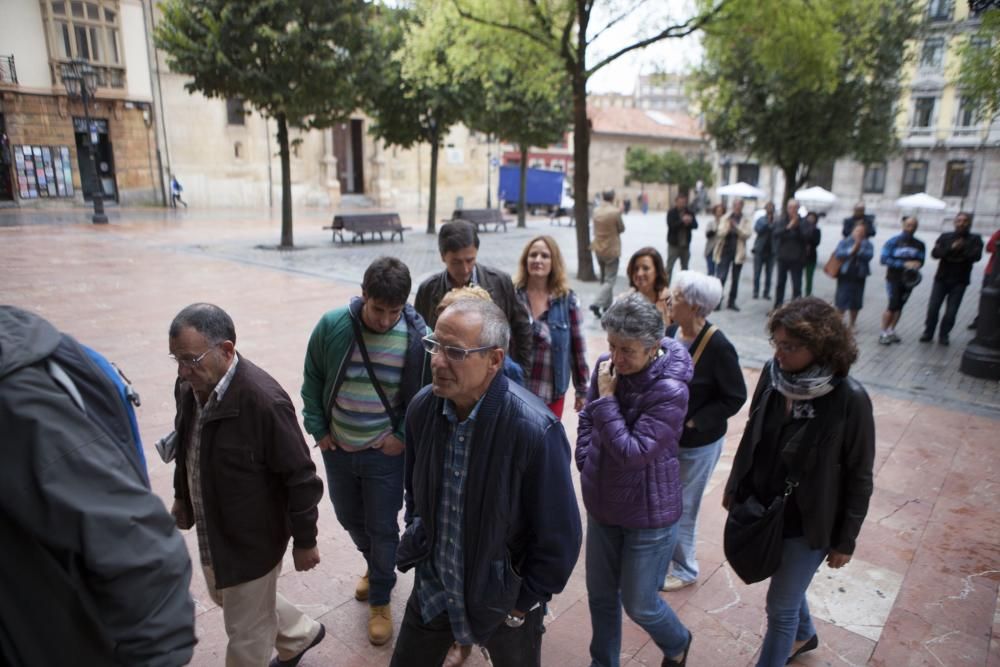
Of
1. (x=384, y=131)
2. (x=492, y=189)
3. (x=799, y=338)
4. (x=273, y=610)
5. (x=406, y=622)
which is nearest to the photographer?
(x=406, y=622)

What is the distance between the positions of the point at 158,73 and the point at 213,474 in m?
32.2

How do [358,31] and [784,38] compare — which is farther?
[358,31]

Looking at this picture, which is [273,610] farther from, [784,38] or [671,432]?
[784,38]

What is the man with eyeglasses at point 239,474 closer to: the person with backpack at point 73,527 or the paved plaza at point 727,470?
the paved plaza at point 727,470

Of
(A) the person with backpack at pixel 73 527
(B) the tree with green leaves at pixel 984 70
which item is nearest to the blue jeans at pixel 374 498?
(A) the person with backpack at pixel 73 527

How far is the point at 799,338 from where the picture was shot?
94.7 inches

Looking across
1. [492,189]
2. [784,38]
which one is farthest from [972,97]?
[492,189]

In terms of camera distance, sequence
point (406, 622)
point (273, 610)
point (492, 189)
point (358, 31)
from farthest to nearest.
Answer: point (492, 189) → point (358, 31) → point (273, 610) → point (406, 622)

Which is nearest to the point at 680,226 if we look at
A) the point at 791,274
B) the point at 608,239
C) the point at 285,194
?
the point at 608,239

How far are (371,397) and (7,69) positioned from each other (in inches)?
1183

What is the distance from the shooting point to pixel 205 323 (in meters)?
2.28

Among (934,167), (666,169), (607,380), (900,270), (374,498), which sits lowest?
(374,498)

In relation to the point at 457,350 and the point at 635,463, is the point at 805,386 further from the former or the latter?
the point at 457,350

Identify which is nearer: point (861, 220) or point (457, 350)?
point (457, 350)
